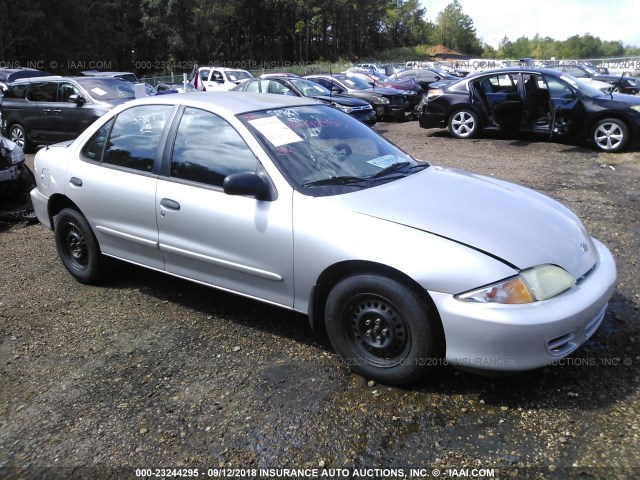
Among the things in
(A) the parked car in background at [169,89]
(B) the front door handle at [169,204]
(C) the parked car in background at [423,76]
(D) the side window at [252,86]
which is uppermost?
(C) the parked car in background at [423,76]

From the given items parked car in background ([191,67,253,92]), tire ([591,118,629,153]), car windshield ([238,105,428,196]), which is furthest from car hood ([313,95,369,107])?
car windshield ([238,105,428,196])

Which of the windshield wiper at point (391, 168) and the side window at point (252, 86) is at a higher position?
the side window at point (252, 86)

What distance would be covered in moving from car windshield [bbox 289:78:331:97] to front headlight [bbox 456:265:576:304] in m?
12.3

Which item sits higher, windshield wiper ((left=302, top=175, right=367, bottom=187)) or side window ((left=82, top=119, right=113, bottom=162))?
side window ((left=82, top=119, right=113, bottom=162))

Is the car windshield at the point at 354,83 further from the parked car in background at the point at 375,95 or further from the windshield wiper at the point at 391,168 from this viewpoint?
the windshield wiper at the point at 391,168

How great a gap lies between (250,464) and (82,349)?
1734mm

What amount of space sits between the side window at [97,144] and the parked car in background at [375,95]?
1268cm

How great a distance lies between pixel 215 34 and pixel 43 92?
60.5 metres

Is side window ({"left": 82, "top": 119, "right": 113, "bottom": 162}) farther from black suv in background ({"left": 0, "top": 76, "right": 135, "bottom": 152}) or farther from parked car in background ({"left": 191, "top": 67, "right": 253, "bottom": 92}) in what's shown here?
parked car in background ({"left": 191, "top": 67, "right": 253, "bottom": 92})

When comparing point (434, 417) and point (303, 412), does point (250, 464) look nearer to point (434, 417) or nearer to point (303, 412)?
point (303, 412)

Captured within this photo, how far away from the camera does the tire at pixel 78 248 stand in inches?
176

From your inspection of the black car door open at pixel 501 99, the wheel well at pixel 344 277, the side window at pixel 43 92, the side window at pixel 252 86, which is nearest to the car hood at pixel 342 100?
the side window at pixel 252 86

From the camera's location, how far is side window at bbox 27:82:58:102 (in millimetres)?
12135

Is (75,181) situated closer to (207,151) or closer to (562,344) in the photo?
(207,151)
